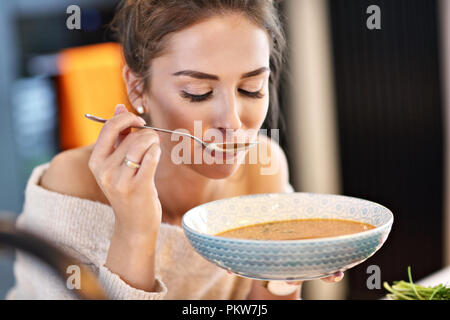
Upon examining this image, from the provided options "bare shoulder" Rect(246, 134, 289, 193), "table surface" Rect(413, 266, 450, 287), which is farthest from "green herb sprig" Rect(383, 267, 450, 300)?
"bare shoulder" Rect(246, 134, 289, 193)

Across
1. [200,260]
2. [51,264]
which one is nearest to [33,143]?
[200,260]

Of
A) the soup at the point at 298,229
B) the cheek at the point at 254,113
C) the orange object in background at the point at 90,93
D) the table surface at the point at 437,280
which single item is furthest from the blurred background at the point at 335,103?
the table surface at the point at 437,280

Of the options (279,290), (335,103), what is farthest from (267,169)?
(335,103)

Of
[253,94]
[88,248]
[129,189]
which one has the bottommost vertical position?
[88,248]

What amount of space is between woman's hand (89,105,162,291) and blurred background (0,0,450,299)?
7 cm

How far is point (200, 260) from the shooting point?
874mm

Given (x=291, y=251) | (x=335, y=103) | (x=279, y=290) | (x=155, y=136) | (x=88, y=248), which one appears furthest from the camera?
(x=335, y=103)

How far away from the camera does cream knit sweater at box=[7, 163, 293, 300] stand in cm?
65

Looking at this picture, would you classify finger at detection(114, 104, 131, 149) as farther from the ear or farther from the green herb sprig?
the green herb sprig

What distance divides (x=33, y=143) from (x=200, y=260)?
0.40m

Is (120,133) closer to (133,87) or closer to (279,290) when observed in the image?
(133,87)

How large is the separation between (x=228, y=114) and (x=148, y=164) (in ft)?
0.39

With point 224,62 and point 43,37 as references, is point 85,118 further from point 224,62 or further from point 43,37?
point 43,37

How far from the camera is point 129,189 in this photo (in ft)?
1.93
